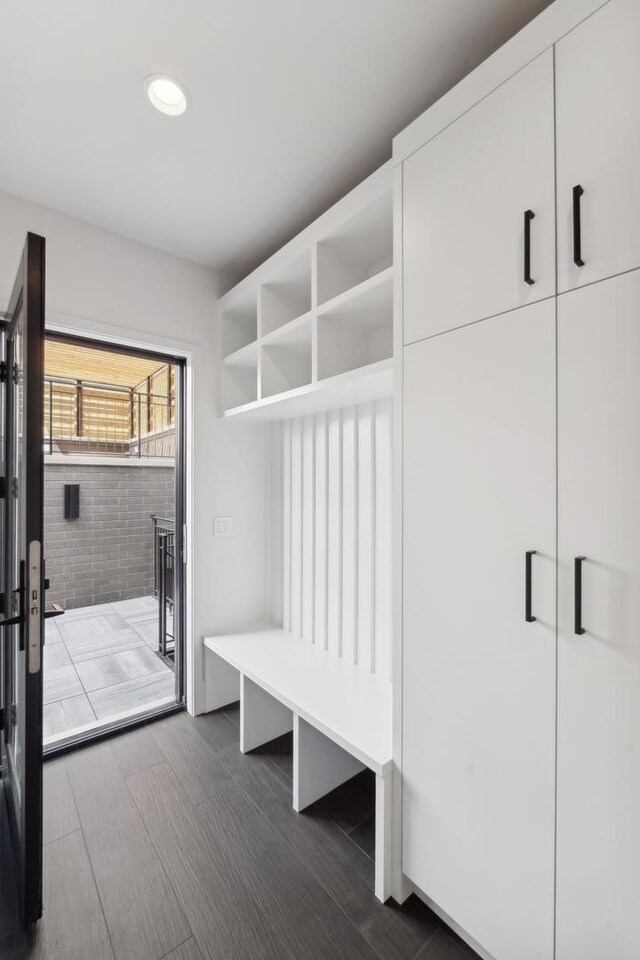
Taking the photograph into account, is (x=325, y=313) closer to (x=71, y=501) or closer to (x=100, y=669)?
(x=100, y=669)

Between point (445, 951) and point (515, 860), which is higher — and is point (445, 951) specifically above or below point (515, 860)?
below

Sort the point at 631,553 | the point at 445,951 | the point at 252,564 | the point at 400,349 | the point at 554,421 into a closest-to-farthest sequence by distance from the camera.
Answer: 1. the point at 631,553
2. the point at 554,421
3. the point at 445,951
4. the point at 400,349
5. the point at 252,564

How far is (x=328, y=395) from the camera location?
1.86 meters

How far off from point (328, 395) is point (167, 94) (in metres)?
1.18

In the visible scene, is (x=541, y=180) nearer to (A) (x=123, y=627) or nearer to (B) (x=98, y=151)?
(B) (x=98, y=151)

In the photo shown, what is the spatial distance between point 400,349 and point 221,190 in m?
1.22

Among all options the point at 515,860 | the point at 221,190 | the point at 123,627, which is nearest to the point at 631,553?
the point at 515,860

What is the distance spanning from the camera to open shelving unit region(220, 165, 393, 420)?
1.60 meters

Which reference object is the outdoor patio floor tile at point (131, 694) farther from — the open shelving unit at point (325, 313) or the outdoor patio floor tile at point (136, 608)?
the open shelving unit at point (325, 313)

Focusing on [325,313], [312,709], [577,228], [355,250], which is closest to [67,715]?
[312,709]

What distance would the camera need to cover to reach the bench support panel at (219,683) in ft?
8.08

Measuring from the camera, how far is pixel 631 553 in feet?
2.90

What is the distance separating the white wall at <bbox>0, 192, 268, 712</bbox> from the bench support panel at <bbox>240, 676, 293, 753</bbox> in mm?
462

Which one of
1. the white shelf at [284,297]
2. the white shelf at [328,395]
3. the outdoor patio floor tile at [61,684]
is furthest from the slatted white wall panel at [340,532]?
the outdoor patio floor tile at [61,684]
